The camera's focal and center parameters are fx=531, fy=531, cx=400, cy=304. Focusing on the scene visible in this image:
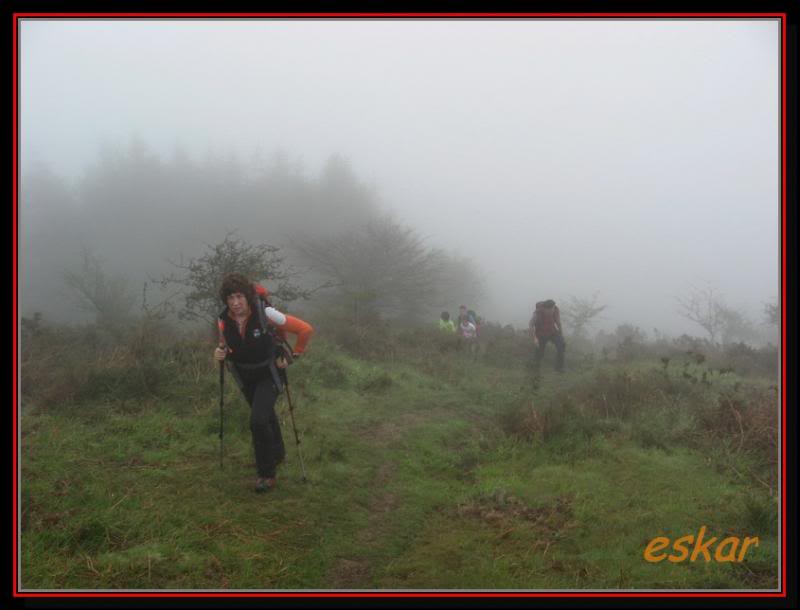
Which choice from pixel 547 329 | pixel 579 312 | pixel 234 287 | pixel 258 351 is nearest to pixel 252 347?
pixel 258 351

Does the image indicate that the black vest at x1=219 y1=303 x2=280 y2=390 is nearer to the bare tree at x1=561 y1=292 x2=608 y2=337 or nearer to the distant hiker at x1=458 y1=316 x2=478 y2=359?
the distant hiker at x1=458 y1=316 x2=478 y2=359

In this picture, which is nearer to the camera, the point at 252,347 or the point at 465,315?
the point at 252,347

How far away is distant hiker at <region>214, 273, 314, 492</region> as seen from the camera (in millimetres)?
4988

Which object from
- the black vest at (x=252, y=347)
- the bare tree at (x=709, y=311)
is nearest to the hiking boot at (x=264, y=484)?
the black vest at (x=252, y=347)

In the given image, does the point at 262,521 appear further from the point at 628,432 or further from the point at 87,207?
the point at 87,207

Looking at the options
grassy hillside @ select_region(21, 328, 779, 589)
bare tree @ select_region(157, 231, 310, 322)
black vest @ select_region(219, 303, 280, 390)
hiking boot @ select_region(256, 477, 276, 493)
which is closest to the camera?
grassy hillside @ select_region(21, 328, 779, 589)

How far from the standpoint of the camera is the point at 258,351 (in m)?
5.14

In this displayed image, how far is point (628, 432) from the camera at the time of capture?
6.44m

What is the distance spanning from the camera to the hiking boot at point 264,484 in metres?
4.92

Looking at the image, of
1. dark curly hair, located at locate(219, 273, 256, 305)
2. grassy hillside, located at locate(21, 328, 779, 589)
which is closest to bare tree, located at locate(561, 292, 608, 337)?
grassy hillside, located at locate(21, 328, 779, 589)

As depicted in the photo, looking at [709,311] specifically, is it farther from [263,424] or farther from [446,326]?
[263,424]

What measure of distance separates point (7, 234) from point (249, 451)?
3341mm

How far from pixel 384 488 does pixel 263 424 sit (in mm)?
1376

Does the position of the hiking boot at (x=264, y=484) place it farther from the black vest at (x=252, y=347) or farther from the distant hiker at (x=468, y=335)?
the distant hiker at (x=468, y=335)
